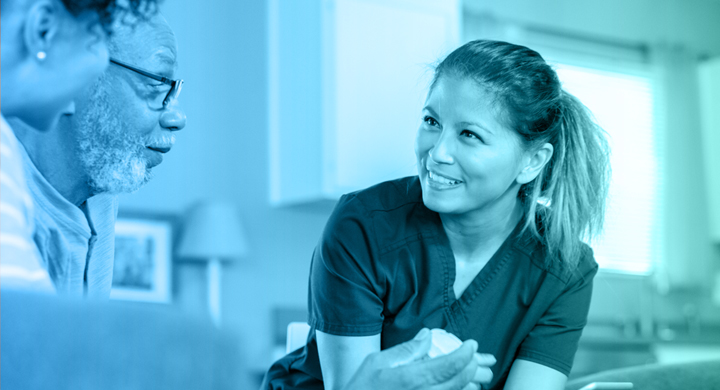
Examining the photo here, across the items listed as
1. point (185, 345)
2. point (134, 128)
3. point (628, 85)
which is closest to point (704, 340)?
point (628, 85)

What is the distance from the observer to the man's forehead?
1108 millimetres

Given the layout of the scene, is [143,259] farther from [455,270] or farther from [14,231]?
[14,231]

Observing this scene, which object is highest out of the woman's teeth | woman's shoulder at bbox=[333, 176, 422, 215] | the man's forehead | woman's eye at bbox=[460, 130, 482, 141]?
the man's forehead

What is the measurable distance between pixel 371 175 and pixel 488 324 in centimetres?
235

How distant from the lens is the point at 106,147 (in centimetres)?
108

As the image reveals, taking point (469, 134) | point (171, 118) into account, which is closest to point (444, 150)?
point (469, 134)

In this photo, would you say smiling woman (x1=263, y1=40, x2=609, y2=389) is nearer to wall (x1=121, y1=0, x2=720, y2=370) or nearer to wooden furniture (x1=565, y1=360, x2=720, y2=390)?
wooden furniture (x1=565, y1=360, x2=720, y2=390)

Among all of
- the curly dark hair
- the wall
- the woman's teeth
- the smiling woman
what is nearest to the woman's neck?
the smiling woman

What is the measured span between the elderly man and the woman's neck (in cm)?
56

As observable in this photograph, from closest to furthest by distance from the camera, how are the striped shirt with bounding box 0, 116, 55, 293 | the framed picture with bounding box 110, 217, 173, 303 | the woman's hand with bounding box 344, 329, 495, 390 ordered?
the striped shirt with bounding box 0, 116, 55, 293
the woman's hand with bounding box 344, 329, 495, 390
the framed picture with bounding box 110, 217, 173, 303

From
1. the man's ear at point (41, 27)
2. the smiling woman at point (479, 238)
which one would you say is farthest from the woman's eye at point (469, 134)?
the man's ear at point (41, 27)

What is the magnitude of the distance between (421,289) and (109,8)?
0.98 meters

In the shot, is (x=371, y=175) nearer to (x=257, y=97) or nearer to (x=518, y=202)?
(x=257, y=97)

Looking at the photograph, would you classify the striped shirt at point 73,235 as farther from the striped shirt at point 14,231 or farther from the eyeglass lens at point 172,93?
the striped shirt at point 14,231
